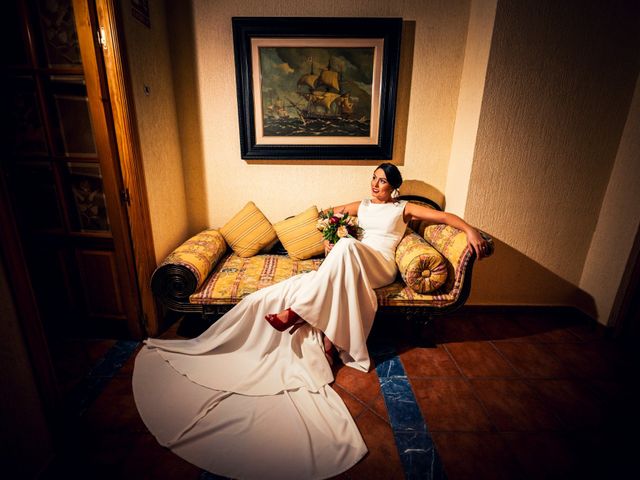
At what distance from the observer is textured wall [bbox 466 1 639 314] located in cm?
224

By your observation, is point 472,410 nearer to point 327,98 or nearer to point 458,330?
point 458,330

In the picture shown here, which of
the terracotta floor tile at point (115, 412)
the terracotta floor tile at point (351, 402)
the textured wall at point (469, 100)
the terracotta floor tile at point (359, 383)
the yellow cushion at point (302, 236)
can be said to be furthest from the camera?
the yellow cushion at point (302, 236)

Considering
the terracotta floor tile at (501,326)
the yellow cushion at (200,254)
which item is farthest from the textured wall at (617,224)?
the yellow cushion at (200,254)

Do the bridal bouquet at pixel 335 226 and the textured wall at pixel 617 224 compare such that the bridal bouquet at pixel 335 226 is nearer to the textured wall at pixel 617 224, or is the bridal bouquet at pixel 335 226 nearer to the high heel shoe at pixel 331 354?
the high heel shoe at pixel 331 354

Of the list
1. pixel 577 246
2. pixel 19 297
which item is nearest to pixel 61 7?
pixel 19 297

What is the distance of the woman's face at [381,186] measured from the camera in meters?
2.47

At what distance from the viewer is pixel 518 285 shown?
282 cm

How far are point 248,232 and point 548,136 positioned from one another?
251 cm

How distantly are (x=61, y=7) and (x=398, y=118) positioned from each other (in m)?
2.41

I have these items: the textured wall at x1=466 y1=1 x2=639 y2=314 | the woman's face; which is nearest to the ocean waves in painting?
the woman's face

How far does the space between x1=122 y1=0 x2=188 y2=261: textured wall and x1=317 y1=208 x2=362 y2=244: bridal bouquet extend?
4.01ft

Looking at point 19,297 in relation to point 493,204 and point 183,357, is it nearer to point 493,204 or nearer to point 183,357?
point 183,357

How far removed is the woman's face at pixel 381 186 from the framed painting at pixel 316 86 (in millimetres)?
399

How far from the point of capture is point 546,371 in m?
2.14
